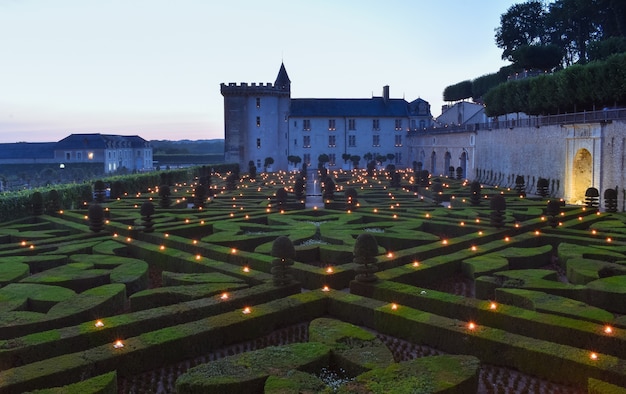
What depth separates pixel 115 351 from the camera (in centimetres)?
820

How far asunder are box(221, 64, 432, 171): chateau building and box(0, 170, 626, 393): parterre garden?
48005mm

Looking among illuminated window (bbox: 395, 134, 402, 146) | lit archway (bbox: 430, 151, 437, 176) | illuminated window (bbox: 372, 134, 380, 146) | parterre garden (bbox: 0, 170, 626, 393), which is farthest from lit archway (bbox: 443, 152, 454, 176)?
parterre garden (bbox: 0, 170, 626, 393)

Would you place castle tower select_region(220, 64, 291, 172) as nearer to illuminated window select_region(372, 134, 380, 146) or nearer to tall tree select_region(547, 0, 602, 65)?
illuminated window select_region(372, 134, 380, 146)

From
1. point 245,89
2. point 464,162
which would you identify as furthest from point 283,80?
point 464,162

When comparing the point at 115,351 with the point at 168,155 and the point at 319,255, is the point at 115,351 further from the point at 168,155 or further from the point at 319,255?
the point at 168,155

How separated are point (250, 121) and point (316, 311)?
5632 cm

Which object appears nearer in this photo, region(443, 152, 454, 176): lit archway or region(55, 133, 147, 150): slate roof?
region(443, 152, 454, 176): lit archway

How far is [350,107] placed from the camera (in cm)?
7356

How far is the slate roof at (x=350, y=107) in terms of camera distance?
72125 millimetres

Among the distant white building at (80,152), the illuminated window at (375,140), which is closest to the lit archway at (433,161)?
the illuminated window at (375,140)

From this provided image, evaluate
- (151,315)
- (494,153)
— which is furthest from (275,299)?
(494,153)

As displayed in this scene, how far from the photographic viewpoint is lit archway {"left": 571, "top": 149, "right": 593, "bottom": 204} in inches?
1199

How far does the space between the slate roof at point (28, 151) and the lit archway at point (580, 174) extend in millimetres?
79200

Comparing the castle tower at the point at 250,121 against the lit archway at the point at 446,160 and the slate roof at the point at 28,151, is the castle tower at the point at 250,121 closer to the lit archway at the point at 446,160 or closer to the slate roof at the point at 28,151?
the lit archway at the point at 446,160
